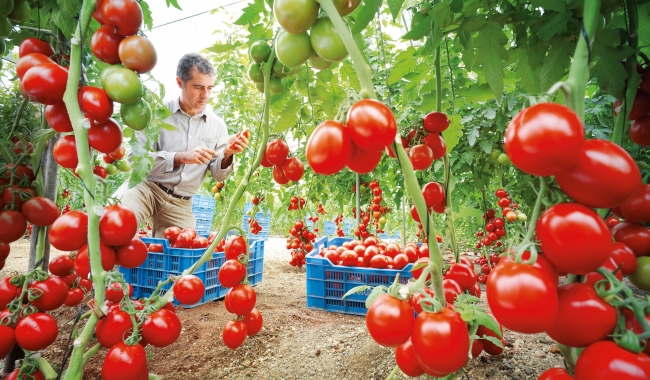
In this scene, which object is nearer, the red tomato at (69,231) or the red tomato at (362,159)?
the red tomato at (362,159)

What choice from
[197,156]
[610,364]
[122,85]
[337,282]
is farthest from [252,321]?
[197,156]

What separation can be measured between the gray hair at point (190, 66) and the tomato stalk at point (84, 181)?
95.2 inches

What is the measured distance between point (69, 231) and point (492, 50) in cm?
125

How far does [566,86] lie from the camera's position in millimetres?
521

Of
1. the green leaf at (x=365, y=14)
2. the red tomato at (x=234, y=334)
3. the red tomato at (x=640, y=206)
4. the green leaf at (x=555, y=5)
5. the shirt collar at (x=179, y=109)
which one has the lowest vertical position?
the red tomato at (x=234, y=334)

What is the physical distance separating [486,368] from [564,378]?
3.49 ft

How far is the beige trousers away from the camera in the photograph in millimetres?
2982

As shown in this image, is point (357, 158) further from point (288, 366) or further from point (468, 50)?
point (288, 366)

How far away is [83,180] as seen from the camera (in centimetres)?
86

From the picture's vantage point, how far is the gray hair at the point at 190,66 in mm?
3189

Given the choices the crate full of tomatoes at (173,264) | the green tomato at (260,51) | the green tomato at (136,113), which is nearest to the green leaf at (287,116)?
the green tomato at (260,51)

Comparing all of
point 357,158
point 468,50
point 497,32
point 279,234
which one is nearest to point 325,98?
point 468,50

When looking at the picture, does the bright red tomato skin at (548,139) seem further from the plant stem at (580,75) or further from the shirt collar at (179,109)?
the shirt collar at (179,109)

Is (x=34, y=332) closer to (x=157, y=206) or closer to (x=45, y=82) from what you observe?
(x=45, y=82)
